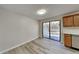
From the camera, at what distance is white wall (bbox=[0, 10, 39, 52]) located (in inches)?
128

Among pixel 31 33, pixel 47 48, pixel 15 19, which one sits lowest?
pixel 47 48

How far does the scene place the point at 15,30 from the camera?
348 centimetres

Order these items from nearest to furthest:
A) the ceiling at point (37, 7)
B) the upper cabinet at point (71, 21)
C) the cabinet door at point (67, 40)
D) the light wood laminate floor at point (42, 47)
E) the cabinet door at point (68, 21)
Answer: the ceiling at point (37, 7)
the light wood laminate floor at point (42, 47)
the upper cabinet at point (71, 21)
the cabinet door at point (68, 21)
the cabinet door at point (67, 40)

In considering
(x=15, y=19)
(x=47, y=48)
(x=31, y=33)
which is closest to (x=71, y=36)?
(x=47, y=48)

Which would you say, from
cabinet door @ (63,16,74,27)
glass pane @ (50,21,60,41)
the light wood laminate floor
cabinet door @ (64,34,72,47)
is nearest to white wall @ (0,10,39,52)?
the light wood laminate floor

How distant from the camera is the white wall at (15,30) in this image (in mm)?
3262

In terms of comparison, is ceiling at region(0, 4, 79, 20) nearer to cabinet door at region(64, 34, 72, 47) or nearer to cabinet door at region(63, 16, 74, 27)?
cabinet door at region(63, 16, 74, 27)

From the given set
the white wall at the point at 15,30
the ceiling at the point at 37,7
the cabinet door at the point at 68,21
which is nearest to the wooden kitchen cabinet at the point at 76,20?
the cabinet door at the point at 68,21

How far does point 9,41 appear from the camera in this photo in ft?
11.1

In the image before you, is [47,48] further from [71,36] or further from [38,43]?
[71,36]

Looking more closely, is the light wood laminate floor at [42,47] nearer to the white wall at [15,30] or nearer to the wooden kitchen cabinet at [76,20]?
the white wall at [15,30]

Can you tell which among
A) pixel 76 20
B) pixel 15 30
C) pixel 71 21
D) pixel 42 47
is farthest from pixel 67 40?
pixel 15 30
